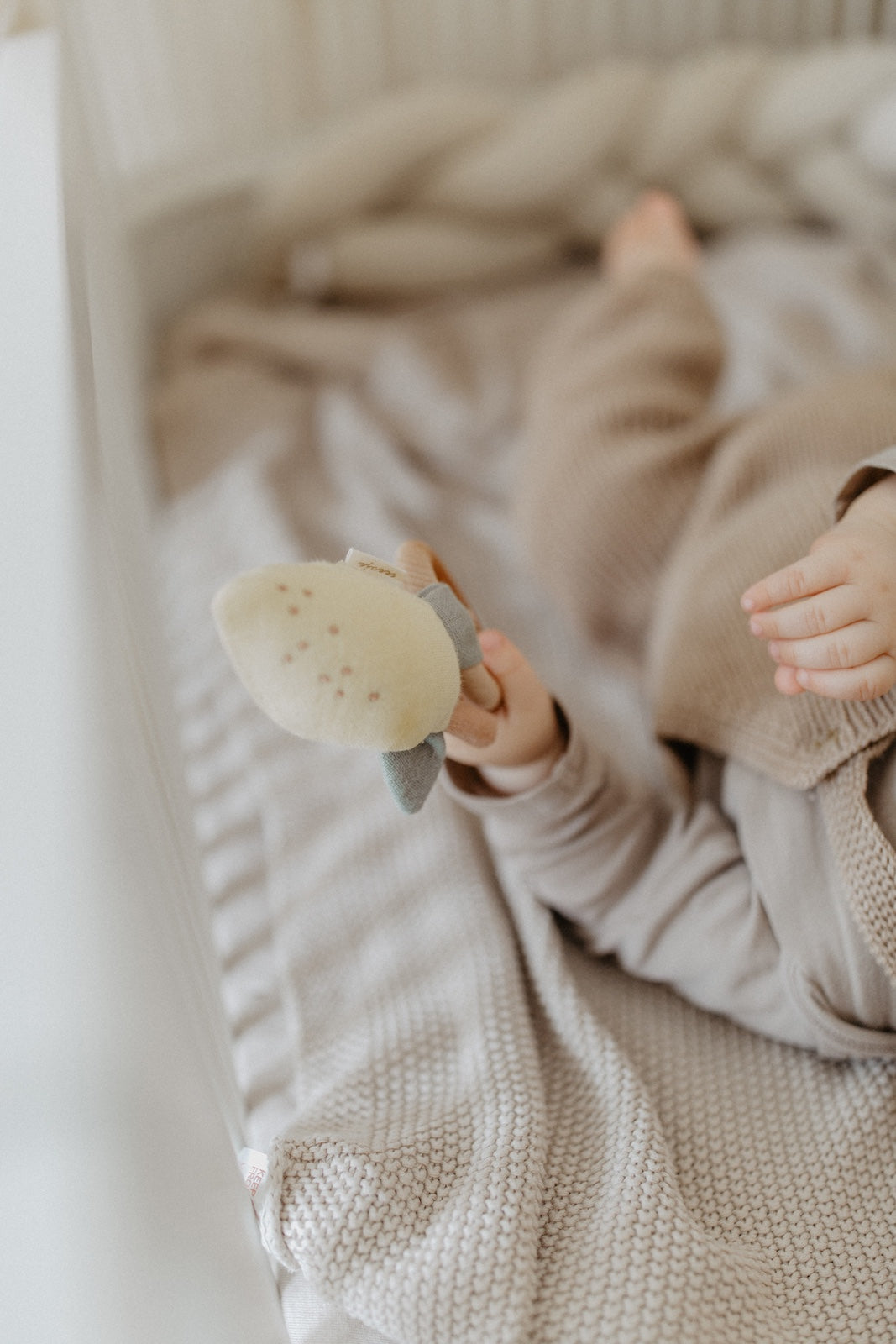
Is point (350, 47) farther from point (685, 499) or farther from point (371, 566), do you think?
point (371, 566)

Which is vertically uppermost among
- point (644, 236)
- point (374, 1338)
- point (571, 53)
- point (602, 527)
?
point (571, 53)

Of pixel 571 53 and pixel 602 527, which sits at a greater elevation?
pixel 571 53

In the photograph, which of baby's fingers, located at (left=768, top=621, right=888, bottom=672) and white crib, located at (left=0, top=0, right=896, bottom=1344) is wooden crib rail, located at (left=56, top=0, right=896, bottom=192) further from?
baby's fingers, located at (left=768, top=621, right=888, bottom=672)

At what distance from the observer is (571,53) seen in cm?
116

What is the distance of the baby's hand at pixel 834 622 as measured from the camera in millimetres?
480

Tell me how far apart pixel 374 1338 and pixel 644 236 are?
89 centimetres

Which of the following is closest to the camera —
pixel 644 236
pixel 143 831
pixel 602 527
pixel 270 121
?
pixel 143 831

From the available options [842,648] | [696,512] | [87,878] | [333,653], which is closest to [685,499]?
[696,512]

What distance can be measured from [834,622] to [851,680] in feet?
0.08

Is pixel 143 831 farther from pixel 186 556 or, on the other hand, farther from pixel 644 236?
pixel 644 236

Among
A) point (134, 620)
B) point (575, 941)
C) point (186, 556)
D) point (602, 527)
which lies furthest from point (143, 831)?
point (186, 556)

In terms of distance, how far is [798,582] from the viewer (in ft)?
1.59

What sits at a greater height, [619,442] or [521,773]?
[619,442]

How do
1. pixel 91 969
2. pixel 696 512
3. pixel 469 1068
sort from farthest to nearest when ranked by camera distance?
pixel 696 512 → pixel 469 1068 → pixel 91 969
